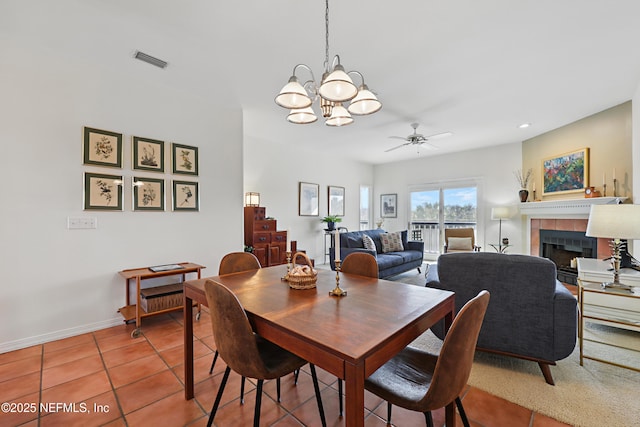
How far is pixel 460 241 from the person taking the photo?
5.44m

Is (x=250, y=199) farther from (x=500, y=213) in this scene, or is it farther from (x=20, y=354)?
(x=500, y=213)

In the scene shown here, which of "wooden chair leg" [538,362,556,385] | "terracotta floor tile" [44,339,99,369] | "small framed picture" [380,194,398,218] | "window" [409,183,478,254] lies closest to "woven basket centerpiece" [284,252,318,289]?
"wooden chair leg" [538,362,556,385]

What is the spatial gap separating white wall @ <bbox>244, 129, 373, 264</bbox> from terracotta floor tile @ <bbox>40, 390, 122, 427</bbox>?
11.9 ft

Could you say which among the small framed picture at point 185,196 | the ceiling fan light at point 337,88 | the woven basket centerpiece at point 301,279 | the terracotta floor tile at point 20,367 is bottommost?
the terracotta floor tile at point 20,367

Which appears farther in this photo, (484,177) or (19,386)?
(484,177)

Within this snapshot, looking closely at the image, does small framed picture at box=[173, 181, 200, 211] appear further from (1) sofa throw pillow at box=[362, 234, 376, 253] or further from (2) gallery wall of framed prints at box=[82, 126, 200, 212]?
(1) sofa throw pillow at box=[362, 234, 376, 253]

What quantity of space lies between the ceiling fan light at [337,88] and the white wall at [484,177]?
552 cm

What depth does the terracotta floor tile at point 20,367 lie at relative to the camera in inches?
76.8

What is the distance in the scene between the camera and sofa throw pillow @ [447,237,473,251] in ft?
17.6

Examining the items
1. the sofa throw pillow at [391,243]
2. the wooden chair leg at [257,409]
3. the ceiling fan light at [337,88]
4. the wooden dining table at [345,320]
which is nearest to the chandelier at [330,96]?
the ceiling fan light at [337,88]

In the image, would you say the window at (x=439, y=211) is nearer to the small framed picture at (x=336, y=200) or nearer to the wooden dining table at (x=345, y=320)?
the small framed picture at (x=336, y=200)

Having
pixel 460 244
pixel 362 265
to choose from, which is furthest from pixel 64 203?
pixel 460 244

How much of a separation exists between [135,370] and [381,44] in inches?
130

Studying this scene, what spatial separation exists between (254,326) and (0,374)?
2256 millimetres
